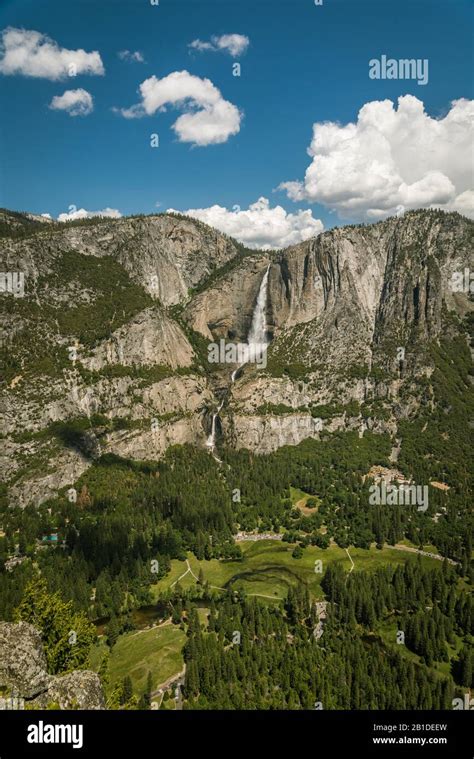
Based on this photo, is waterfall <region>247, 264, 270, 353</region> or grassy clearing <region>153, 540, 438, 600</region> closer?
grassy clearing <region>153, 540, 438, 600</region>

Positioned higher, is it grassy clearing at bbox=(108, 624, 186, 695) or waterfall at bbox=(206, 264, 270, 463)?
waterfall at bbox=(206, 264, 270, 463)

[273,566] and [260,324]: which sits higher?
[260,324]

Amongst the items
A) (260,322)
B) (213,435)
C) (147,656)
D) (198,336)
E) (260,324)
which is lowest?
(147,656)

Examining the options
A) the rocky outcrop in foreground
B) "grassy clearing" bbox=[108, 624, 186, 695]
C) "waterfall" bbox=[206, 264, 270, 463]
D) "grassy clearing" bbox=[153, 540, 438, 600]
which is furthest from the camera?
"waterfall" bbox=[206, 264, 270, 463]

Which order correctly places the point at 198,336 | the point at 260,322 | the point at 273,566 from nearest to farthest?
the point at 273,566, the point at 198,336, the point at 260,322

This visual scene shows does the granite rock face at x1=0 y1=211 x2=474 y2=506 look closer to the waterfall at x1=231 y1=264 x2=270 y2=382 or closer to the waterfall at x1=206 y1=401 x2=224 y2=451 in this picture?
the waterfall at x1=206 y1=401 x2=224 y2=451

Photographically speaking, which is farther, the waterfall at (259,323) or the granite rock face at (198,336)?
the waterfall at (259,323)

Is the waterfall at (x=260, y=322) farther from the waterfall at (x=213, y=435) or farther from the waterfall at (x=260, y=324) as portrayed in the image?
the waterfall at (x=213, y=435)

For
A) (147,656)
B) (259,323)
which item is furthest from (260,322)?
(147,656)

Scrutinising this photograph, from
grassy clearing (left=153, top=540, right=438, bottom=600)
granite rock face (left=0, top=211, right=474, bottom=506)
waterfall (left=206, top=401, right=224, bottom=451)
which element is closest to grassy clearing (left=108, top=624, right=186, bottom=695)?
grassy clearing (left=153, top=540, right=438, bottom=600)

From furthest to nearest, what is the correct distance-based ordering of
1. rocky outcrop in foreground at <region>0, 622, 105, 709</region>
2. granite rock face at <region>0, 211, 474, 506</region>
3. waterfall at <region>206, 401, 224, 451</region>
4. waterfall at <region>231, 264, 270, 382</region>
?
waterfall at <region>231, 264, 270, 382</region> → waterfall at <region>206, 401, 224, 451</region> → granite rock face at <region>0, 211, 474, 506</region> → rocky outcrop in foreground at <region>0, 622, 105, 709</region>

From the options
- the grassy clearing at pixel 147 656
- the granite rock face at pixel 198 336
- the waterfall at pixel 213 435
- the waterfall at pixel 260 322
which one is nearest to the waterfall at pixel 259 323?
the waterfall at pixel 260 322

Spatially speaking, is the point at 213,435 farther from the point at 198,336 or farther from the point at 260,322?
the point at 260,322
